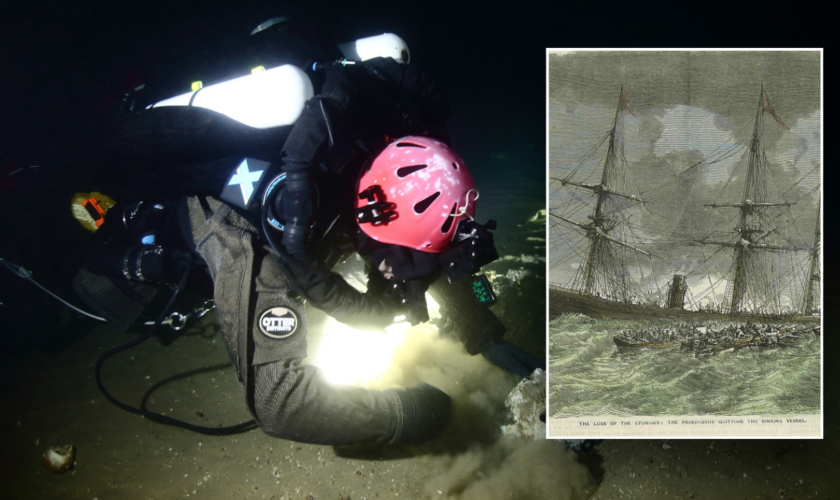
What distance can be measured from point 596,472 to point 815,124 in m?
1.68

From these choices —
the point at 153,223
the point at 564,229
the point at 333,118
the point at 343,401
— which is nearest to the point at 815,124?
the point at 564,229

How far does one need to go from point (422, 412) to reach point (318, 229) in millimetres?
903

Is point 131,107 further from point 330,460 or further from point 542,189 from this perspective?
point 542,189

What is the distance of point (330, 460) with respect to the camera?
176 cm

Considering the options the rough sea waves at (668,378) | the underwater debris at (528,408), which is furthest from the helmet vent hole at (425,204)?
the underwater debris at (528,408)

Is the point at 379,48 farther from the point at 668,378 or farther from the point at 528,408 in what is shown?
the point at 668,378

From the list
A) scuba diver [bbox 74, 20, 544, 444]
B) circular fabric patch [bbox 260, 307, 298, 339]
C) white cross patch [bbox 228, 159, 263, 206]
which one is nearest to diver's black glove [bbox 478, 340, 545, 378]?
scuba diver [bbox 74, 20, 544, 444]

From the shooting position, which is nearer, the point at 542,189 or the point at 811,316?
the point at 811,316

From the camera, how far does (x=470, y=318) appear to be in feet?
6.49

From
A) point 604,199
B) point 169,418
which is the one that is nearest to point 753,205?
point 604,199

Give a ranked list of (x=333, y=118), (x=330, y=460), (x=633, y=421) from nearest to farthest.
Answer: (x=333, y=118), (x=633, y=421), (x=330, y=460)

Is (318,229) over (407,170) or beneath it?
beneath

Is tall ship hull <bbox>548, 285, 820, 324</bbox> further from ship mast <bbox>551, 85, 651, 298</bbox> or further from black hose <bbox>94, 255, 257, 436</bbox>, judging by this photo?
black hose <bbox>94, 255, 257, 436</bbox>

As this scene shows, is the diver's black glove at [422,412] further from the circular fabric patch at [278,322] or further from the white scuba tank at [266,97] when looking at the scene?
the white scuba tank at [266,97]
